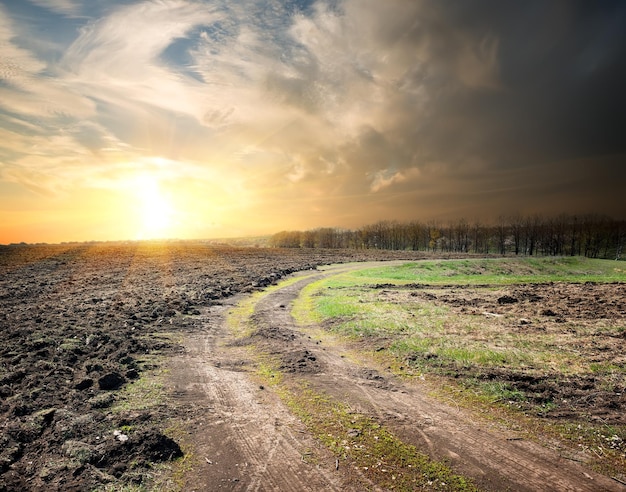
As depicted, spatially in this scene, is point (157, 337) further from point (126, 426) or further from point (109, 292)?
point (109, 292)

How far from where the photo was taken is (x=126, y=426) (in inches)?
338

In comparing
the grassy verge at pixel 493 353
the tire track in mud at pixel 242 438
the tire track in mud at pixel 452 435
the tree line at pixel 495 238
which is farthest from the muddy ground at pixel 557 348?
the tree line at pixel 495 238

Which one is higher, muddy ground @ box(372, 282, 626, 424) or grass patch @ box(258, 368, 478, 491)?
muddy ground @ box(372, 282, 626, 424)

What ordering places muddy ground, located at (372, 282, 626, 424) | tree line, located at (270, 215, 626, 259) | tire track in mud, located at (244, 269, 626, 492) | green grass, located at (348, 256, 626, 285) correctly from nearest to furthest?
tire track in mud, located at (244, 269, 626, 492) < muddy ground, located at (372, 282, 626, 424) < green grass, located at (348, 256, 626, 285) < tree line, located at (270, 215, 626, 259)

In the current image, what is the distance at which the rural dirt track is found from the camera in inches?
263

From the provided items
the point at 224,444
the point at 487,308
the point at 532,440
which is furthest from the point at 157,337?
the point at 487,308

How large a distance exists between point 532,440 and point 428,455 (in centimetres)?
288

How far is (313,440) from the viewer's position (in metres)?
8.10

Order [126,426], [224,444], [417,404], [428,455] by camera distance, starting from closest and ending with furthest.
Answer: [428,455] → [224,444] → [126,426] → [417,404]

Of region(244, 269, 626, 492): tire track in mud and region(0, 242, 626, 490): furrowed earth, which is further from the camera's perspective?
region(0, 242, 626, 490): furrowed earth

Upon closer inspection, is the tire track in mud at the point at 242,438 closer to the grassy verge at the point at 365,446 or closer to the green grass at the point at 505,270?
the grassy verge at the point at 365,446

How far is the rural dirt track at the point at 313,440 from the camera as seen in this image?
668 centimetres

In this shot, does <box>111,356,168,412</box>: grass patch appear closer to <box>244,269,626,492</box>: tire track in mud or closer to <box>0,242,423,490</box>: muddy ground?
<box>0,242,423,490</box>: muddy ground

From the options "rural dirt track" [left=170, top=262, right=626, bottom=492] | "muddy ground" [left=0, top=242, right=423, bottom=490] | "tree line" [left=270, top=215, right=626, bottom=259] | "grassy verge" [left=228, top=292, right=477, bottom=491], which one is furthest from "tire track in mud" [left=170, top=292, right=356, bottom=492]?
"tree line" [left=270, top=215, right=626, bottom=259]
